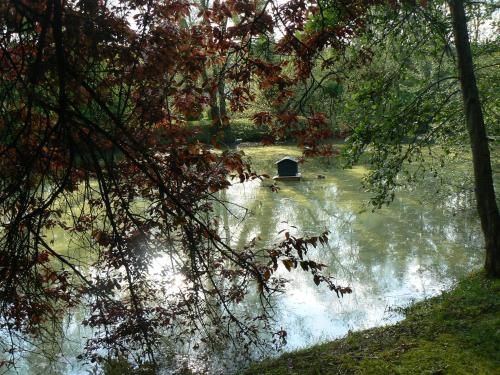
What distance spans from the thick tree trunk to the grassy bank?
0.43 meters

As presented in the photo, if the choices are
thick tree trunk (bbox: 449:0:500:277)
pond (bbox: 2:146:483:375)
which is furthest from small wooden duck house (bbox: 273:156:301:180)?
thick tree trunk (bbox: 449:0:500:277)

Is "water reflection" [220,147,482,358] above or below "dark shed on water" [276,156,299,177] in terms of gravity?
below

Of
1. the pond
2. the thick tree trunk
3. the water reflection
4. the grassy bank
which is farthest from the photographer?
the water reflection

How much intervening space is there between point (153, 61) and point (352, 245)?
21.8 feet

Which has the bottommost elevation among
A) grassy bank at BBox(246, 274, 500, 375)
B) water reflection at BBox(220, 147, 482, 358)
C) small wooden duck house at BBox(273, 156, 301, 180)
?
water reflection at BBox(220, 147, 482, 358)

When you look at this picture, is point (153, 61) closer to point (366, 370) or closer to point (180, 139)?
point (180, 139)

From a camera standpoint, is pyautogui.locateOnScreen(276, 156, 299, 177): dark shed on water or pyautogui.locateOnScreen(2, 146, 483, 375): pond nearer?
pyautogui.locateOnScreen(2, 146, 483, 375): pond

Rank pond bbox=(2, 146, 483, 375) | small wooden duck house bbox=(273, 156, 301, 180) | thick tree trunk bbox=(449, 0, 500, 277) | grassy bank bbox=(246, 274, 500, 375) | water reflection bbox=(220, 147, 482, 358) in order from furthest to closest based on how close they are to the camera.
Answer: small wooden duck house bbox=(273, 156, 301, 180) < water reflection bbox=(220, 147, 482, 358) < pond bbox=(2, 146, 483, 375) < thick tree trunk bbox=(449, 0, 500, 277) < grassy bank bbox=(246, 274, 500, 375)

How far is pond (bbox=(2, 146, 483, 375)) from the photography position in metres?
5.95

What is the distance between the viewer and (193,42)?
3.25 m

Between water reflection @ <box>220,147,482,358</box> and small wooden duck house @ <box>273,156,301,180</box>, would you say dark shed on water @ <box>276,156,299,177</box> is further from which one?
water reflection @ <box>220,147,482,358</box>

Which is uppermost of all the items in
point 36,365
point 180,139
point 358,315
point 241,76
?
point 241,76

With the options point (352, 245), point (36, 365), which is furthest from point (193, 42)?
point (352, 245)

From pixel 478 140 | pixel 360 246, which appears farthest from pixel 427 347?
pixel 360 246
